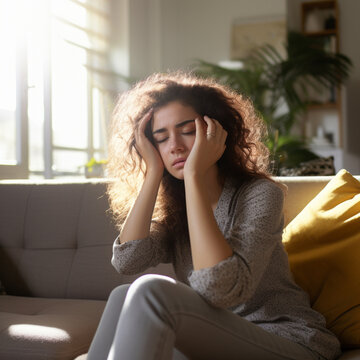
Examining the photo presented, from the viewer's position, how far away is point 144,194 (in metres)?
1.46

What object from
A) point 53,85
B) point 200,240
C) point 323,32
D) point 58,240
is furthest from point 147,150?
point 323,32

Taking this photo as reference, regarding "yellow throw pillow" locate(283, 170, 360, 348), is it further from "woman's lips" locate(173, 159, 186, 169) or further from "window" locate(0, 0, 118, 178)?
"window" locate(0, 0, 118, 178)

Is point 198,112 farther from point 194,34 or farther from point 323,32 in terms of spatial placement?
point 323,32

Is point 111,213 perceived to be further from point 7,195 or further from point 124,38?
point 124,38

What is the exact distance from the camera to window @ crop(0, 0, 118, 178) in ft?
10.1

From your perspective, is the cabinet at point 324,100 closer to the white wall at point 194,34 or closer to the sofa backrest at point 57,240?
the white wall at point 194,34

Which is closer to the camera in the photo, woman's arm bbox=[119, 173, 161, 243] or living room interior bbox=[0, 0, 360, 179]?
woman's arm bbox=[119, 173, 161, 243]

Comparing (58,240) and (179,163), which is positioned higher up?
(179,163)

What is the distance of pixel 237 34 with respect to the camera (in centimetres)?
527

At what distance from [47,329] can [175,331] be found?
0.62 m

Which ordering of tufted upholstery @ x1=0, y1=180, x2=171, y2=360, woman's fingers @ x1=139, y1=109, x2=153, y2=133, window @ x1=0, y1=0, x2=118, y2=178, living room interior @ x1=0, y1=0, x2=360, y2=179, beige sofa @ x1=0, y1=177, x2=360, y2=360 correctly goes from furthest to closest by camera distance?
living room interior @ x1=0, y1=0, x2=360, y2=179 → window @ x1=0, y1=0, x2=118, y2=178 → tufted upholstery @ x1=0, y1=180, x2=171, y2=360 → beige sofa @ x1=0, y1=177, x2=360, y2=360 → woman's fingers @ x1=139, y1=109, x2=153, y2=133

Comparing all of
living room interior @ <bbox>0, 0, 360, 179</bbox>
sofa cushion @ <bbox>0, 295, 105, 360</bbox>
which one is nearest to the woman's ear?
sofa cushion @ <bbox>0, 295, 105, 360</bbox>

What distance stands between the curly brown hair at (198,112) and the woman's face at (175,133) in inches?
1.2

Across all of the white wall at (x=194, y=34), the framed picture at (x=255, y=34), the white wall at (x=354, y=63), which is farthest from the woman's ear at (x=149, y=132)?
the white wall at (x=354, y=63)
